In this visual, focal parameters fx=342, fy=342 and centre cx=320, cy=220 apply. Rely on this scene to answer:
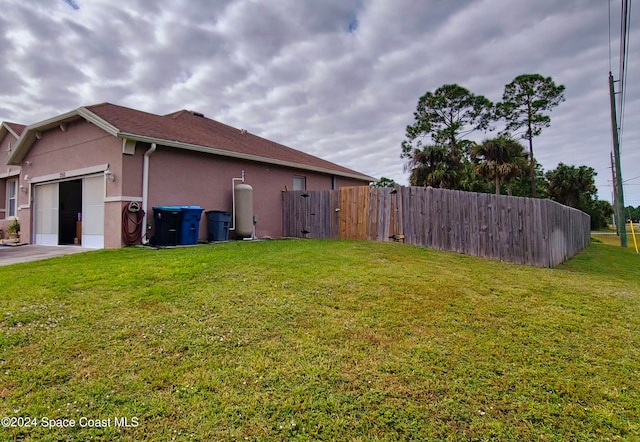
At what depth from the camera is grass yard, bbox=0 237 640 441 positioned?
85.0 inches

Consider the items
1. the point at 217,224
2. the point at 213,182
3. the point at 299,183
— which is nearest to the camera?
the point at 217,224

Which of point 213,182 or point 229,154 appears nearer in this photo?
point 213,182

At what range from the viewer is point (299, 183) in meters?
14.0

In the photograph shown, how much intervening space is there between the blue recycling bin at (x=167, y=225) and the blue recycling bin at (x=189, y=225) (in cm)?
11

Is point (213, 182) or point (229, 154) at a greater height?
point (229, 154)

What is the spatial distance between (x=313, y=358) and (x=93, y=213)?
30.1ft

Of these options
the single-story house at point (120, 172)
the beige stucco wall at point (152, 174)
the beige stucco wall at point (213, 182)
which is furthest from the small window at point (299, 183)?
the beige stucco wall at point (152, 174)

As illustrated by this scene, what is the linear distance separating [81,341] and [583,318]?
17.4 ft

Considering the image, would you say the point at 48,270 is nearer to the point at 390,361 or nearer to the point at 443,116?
the point at 390,361

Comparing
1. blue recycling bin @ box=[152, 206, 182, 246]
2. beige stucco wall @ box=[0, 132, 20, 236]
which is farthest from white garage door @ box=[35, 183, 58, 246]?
blue recycling bin @ box=[152, 206, 182, 246]

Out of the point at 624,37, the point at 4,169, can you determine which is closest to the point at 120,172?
the point at 4,169

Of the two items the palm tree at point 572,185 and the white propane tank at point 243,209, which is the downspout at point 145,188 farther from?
the palm tree at point 572,185

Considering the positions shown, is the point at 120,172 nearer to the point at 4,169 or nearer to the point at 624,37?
the point at 4,169

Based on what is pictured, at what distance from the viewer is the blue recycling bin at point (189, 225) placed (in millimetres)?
8977
